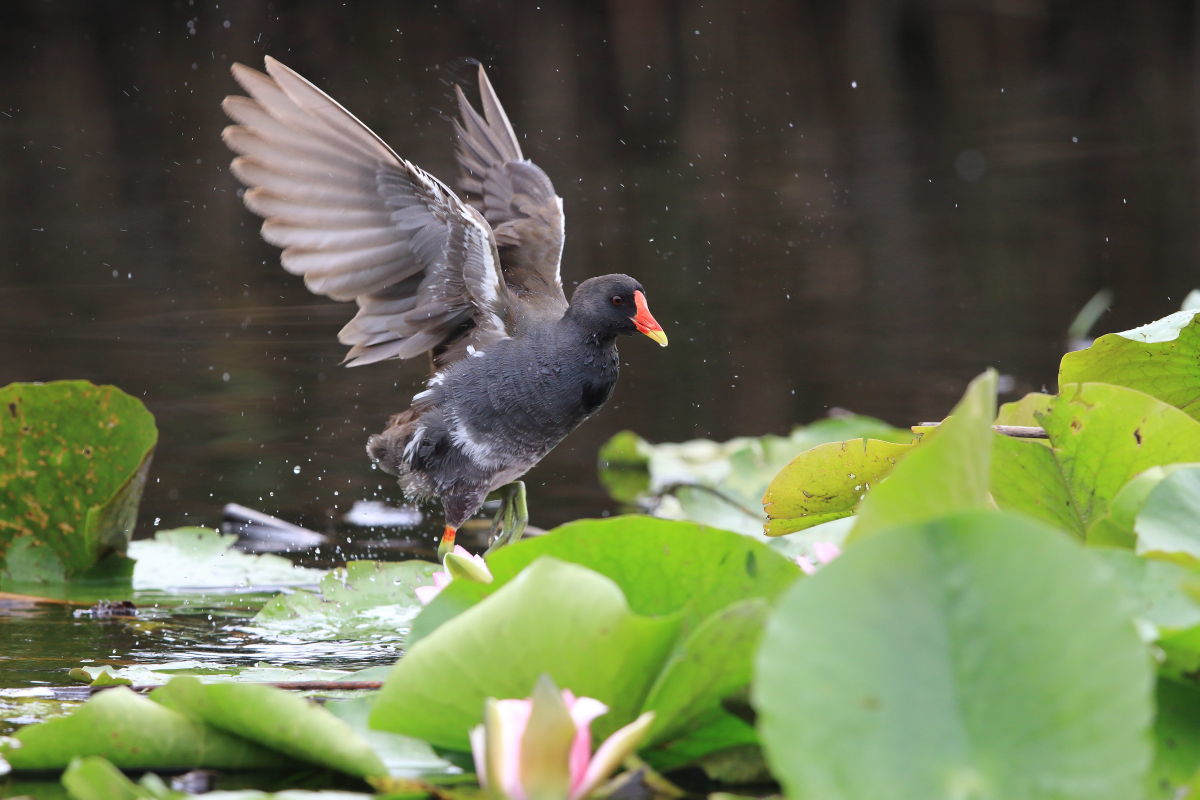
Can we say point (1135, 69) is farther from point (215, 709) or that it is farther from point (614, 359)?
point (215, 709)

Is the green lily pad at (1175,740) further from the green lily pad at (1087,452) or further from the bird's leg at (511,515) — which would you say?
the bird's leg at (511,515)

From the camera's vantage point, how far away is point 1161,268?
6551 mm

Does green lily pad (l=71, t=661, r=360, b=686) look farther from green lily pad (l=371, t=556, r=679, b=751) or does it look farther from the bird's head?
the bird's head

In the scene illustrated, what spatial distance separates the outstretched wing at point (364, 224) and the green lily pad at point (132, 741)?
177 centimetres

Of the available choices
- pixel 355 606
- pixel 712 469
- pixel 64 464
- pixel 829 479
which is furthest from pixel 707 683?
pixel 712 469

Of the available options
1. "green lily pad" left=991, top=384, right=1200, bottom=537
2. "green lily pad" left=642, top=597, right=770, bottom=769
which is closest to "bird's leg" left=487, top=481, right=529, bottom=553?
"green lily pad" left=991, top=384, right=1200, bottom=537

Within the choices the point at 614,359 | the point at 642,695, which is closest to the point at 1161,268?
the point at 614,359

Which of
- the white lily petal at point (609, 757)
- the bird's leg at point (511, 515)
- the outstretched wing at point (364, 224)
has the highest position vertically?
the outstretched wing at point (364, 224)

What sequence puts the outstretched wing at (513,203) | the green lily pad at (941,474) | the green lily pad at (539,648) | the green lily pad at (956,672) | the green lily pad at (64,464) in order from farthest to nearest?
1. the outstretched wing at (513,203)
2. the green lily pad at (64,464)
3. the green lily pad at (539,648)
4. the green lily pad at (941,474)
5. the green lily pad at (956,672)

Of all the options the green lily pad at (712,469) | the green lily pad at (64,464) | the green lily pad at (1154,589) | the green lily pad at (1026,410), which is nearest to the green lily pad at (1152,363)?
the green lily pad at (1026,410)

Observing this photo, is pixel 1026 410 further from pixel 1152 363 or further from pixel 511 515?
pixel 511 515

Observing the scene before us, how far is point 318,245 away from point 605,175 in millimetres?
5553

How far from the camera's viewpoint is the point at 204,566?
3084mm

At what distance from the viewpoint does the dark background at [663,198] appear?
4.75 m
